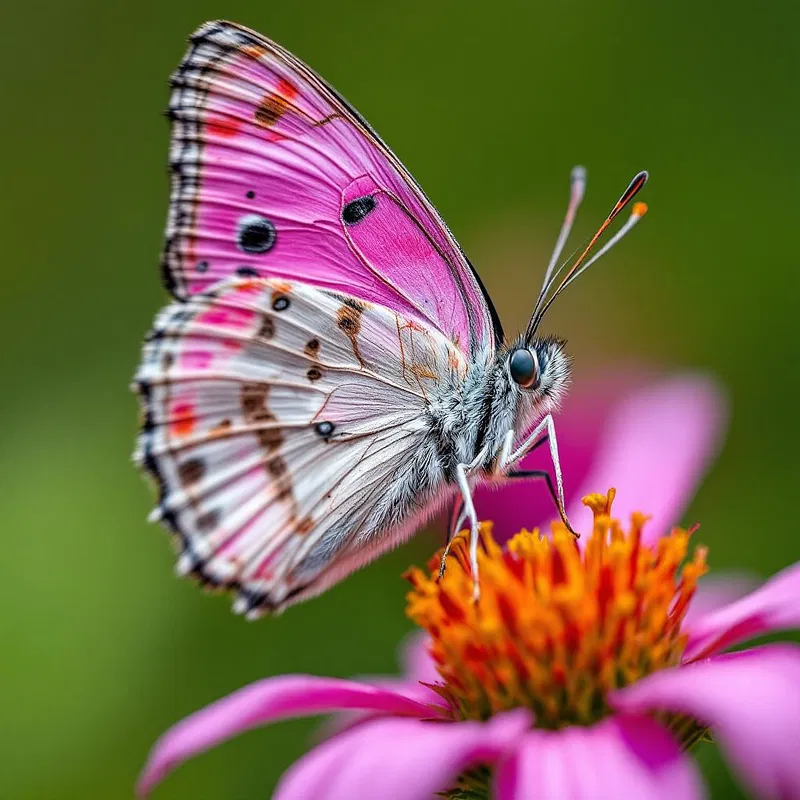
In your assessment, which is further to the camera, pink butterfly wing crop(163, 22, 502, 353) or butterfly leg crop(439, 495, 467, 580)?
pink butterfly wing crop(163, 22, 502, 353)

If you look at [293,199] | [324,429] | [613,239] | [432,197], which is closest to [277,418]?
[324,429]

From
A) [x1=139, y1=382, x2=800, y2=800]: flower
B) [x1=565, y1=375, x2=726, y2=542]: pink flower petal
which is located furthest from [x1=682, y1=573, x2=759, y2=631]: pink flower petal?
[x1=139, y1=382, x2=800, y2=800]: flower

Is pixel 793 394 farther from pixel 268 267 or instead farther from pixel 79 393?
pixel 79 393

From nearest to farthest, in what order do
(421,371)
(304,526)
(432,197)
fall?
(304,526), (421,371), (432,197)

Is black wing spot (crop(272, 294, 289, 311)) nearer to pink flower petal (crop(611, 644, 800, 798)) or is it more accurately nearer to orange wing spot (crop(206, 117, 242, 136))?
orange wing spot (crop(206, 117, 242, 136))

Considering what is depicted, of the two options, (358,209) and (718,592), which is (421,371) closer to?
(358,209)
